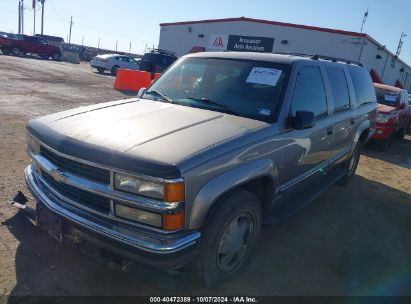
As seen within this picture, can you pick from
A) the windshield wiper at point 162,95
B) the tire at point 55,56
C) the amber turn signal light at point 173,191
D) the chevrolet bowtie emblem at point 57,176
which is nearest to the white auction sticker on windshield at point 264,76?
the windshield wiper at point 162,95

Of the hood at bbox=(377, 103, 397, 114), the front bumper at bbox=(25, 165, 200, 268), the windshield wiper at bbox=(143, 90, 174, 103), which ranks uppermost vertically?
the windshield wiper at bbox=(143, 90, 174, 103)

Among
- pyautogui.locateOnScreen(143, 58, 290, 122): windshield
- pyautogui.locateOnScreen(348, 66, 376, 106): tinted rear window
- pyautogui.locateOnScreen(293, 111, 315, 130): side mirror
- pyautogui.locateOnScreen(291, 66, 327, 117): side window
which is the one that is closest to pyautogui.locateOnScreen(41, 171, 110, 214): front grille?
pyautogui.locateOnScreen(143, 58, 290, 122): windshield

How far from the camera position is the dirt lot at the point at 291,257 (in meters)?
3.11

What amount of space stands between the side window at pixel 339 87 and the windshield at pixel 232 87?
1.19 meters

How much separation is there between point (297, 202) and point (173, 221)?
204cm

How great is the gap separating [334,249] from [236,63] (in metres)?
2.32

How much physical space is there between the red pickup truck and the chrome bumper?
3410 centimetres

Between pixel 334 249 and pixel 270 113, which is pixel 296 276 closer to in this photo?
pixel 334 249

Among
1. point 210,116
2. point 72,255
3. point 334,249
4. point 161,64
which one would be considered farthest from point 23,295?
point 161,64

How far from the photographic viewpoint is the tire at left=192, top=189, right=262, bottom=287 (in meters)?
2.85

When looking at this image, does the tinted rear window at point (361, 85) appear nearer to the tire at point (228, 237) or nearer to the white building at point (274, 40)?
the tire at point (228, 237)

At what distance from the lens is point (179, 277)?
276cm

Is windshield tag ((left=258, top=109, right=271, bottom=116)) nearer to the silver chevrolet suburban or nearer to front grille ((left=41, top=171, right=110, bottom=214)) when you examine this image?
the silver chevrolet suburban

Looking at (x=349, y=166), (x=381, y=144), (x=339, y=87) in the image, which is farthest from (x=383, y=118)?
(x=339, y=87)
